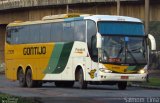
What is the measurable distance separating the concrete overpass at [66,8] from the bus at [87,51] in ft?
58.7

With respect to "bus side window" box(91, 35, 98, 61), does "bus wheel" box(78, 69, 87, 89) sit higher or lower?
lower

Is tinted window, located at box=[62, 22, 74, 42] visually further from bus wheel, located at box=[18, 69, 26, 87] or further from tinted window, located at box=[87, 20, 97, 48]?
bus wheel, located at box=[18, 69, 26, 87]

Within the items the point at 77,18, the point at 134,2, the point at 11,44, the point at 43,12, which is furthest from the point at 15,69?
the point at 43,12

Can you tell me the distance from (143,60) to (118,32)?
71.8 inches

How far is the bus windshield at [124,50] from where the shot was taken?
98.5 ft

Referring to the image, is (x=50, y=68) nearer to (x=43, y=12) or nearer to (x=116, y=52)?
(x=116, y=52)

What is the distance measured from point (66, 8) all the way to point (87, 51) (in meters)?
27.9

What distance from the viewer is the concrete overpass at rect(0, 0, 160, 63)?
2062 inches

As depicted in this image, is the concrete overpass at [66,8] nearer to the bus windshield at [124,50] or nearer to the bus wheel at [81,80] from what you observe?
the bus windshield at [124,50]

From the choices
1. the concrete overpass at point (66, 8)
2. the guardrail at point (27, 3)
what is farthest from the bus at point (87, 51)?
the guardrail at point (27, 3)

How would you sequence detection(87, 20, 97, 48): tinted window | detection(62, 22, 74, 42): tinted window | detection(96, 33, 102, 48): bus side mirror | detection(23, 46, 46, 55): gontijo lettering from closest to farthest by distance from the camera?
detection(96, 33, 102, 48): bus side mirror → detection(87, 20, 97, 48): tinted window → detection(62, 22, 74, 42): tinted window → detection(23, 46, 46, 55): gontijo lettering

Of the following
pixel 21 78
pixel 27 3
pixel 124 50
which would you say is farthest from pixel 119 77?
pixel 27 3

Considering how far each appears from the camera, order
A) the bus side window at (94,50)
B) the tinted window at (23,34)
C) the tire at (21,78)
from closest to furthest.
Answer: the bus side window at (94,50)
the tire at (21,78)
the tinted window at (23,34)

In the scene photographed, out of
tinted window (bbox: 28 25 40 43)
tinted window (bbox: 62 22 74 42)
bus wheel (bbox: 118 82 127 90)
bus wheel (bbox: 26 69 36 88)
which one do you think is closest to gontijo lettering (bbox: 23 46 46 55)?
tinted window (bbox: 28 25 40 43)
